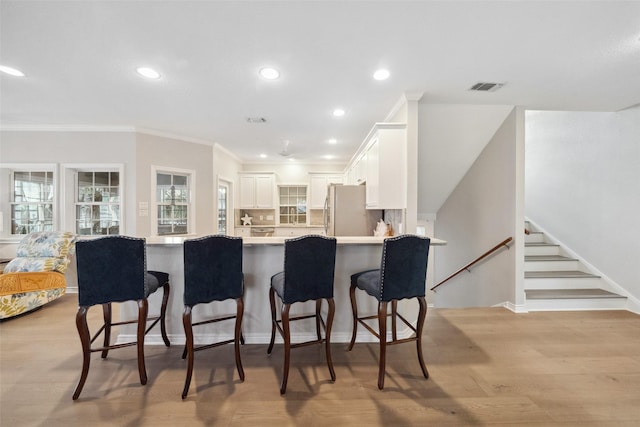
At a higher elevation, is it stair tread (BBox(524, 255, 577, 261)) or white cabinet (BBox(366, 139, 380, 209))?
white cabinet (BBox(366, 139, 380, 209))

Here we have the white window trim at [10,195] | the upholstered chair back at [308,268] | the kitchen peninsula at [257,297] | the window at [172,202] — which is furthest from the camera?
the window at [172,202]

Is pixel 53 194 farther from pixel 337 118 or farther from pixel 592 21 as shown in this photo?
pixel 592 21

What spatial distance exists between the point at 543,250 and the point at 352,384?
160 inches

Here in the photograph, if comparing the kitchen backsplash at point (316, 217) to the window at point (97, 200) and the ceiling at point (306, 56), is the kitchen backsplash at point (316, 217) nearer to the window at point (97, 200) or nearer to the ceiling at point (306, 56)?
the ceiling at point (306, 56)

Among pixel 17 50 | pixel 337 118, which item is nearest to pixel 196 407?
pixel 17 50

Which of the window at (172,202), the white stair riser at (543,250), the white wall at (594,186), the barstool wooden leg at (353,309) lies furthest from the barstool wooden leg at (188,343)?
the white wall at (594,186)

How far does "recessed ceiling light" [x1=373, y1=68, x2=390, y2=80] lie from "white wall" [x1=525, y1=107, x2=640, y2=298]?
130 inches

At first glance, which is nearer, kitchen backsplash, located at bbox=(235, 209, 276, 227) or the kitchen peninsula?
the kitchen peninsula


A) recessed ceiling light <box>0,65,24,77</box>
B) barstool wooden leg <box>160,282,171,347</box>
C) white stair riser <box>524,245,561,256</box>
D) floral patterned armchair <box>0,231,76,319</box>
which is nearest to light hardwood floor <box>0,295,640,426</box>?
barstool wooden leg <box>160,282,171,347</box>

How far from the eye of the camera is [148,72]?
2.32 m

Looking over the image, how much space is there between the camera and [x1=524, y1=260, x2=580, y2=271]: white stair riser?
3721mm

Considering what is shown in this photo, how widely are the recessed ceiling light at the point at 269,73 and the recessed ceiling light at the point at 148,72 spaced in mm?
992

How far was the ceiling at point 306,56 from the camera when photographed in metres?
1.63

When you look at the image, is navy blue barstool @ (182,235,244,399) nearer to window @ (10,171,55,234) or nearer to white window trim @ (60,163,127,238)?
white window trim @ (60,163,127,238)
